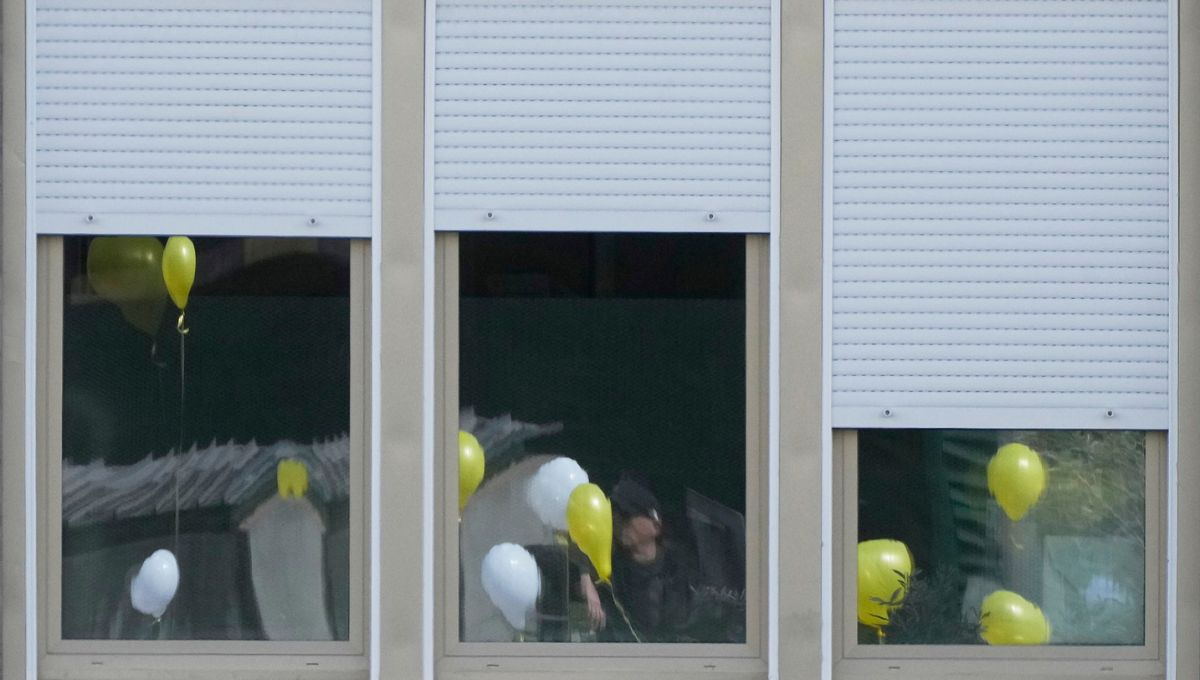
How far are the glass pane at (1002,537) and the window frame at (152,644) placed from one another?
1758mm

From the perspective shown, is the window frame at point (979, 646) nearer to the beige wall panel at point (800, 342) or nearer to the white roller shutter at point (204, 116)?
the beige wall panel at point (800, 342)

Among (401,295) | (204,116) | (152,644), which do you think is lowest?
(152,644)

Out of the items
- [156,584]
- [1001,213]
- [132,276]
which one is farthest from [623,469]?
[132,276]

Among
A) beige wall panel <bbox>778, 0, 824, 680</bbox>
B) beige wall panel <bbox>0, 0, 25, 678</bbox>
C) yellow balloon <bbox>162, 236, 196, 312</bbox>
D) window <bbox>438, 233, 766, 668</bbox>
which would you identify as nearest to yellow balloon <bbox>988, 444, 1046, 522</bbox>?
beige wall panel <bbox>778, 0, 824, 680</bbox>

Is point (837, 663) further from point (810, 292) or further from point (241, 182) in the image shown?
point (241, 182)

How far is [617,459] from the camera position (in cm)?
580

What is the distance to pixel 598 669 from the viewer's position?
5.75 metres

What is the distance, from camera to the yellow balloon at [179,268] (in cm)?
576

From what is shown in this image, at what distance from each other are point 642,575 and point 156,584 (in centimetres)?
171

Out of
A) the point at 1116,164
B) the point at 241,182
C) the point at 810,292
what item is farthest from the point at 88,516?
the point at 1116,164

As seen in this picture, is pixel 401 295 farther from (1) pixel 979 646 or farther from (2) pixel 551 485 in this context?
(1) pixel 979 646

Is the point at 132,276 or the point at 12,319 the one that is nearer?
the point at 12,319

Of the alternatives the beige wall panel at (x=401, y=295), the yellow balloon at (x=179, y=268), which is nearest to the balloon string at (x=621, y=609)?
the beige wall panel at (x=401, y=295)

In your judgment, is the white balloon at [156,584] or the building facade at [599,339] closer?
the building facade at [599,339]
